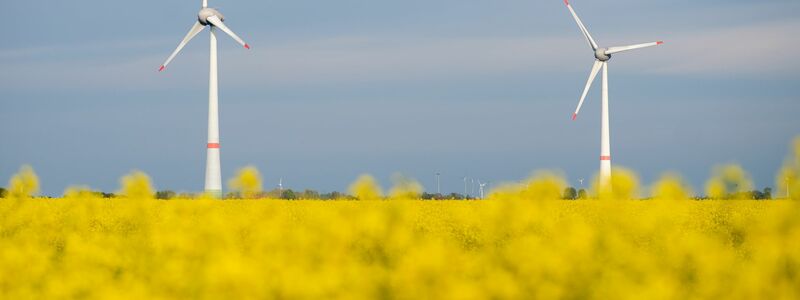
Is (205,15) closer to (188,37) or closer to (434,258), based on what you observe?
(188,37)

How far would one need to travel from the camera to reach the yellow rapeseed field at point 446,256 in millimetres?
8445

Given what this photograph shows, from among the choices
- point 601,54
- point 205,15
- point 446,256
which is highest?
point 205,15

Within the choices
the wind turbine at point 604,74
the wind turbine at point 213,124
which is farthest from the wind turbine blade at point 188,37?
the wind turbine at point 604,74

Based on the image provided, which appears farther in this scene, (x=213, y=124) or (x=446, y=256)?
(x=213, y=124)

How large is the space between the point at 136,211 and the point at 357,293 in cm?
948

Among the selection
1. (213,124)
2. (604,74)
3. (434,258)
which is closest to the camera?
(434,258)

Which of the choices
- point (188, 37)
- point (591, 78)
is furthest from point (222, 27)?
point (591, 78)

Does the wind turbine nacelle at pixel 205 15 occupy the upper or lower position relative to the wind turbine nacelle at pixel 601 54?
upper

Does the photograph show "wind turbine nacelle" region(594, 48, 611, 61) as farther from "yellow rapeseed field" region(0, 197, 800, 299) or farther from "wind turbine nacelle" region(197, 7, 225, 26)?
"yellow rapeseed field" region(0, 197, 800, 299)

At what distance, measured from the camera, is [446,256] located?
884cm

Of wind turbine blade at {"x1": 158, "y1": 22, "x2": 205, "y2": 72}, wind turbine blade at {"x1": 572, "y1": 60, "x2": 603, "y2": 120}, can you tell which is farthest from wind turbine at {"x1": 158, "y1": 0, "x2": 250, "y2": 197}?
wind turbine blade at {"x1": 572, "y1": 60, "x2": 603, "y2": 120}

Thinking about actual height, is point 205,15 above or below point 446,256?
above

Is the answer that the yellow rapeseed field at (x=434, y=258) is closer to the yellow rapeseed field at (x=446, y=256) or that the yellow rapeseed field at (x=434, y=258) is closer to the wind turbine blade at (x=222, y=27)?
the yellow rapeseed field at (x=446, y=256)

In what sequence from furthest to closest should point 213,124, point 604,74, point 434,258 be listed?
point 604,74
point 213,124
point 434,258
